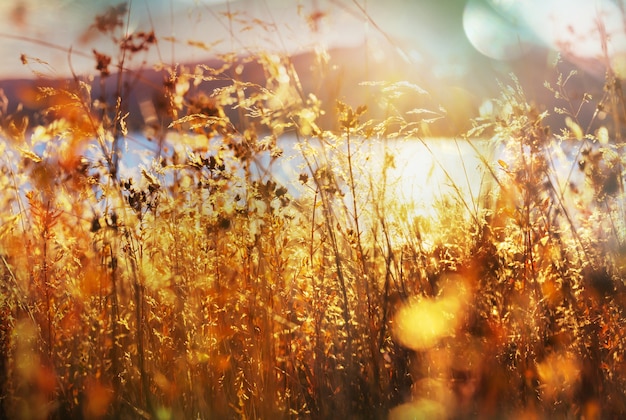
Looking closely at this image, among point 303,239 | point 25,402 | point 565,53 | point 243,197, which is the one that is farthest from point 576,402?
point 25,402

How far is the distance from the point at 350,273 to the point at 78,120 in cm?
96

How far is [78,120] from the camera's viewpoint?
75.6 inches

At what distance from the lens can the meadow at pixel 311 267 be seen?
1.65 meters

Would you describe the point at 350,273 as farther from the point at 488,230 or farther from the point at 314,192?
the point at 488,230

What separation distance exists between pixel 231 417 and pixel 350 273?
21.0 inches

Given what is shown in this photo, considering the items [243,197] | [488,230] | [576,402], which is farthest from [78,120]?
[576,402]

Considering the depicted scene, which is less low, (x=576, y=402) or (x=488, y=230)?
(x=488, y=230)

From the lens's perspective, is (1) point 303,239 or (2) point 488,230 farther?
(1) point 303,239

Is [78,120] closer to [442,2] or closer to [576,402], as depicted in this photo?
[576,402]

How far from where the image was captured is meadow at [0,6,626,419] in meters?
1.65

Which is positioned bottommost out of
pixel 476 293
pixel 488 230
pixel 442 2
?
pixel 476 293

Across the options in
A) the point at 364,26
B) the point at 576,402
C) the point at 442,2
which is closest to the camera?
the point at 576,402

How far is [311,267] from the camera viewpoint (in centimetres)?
180

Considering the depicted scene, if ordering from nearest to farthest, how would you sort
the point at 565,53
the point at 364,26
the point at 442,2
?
the point at 364,26, the point at 565,53, the point at 442,2
